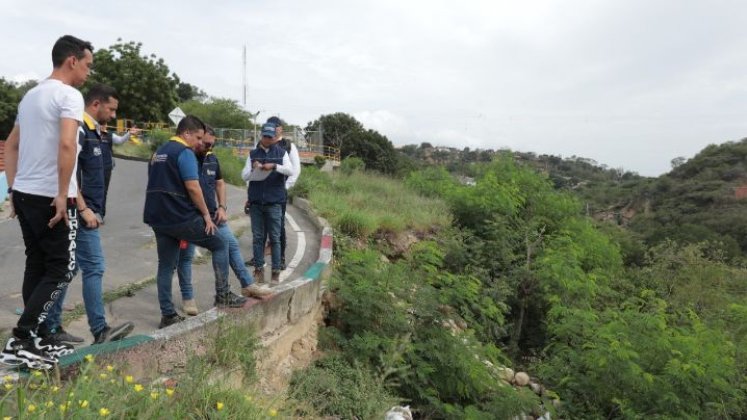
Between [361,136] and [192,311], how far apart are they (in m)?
53.9

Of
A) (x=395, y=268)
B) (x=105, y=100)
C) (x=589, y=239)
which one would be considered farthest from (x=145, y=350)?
(x=589, y=239)

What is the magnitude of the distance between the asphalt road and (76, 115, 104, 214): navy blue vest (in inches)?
49.4

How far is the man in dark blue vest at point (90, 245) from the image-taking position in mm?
3652

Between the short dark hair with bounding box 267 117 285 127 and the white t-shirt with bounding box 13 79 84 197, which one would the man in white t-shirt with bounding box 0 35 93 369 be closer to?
the white t-shirt with bounding box 13 79 84 197

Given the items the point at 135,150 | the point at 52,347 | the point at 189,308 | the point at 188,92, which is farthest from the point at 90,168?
the point at 188,92

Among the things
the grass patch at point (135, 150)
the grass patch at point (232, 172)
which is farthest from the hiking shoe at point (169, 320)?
the grass patch at point (135, 150)

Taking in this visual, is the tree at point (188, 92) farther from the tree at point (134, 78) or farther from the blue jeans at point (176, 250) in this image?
the blue jeans at point (176, 250)

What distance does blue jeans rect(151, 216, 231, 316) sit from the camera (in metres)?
4.28

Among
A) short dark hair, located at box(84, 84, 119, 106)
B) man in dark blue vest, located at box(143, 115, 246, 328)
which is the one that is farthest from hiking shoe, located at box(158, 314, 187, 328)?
short dark hair, located at box(84, 84, 119, 106)

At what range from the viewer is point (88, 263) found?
369 cm

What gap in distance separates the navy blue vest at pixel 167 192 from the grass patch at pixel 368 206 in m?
5.59

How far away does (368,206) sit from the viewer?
483 inches

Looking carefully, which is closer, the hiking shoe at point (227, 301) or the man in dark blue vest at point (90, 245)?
the man in dark blue vest at point (90, 245)

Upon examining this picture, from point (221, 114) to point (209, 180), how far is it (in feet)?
189
